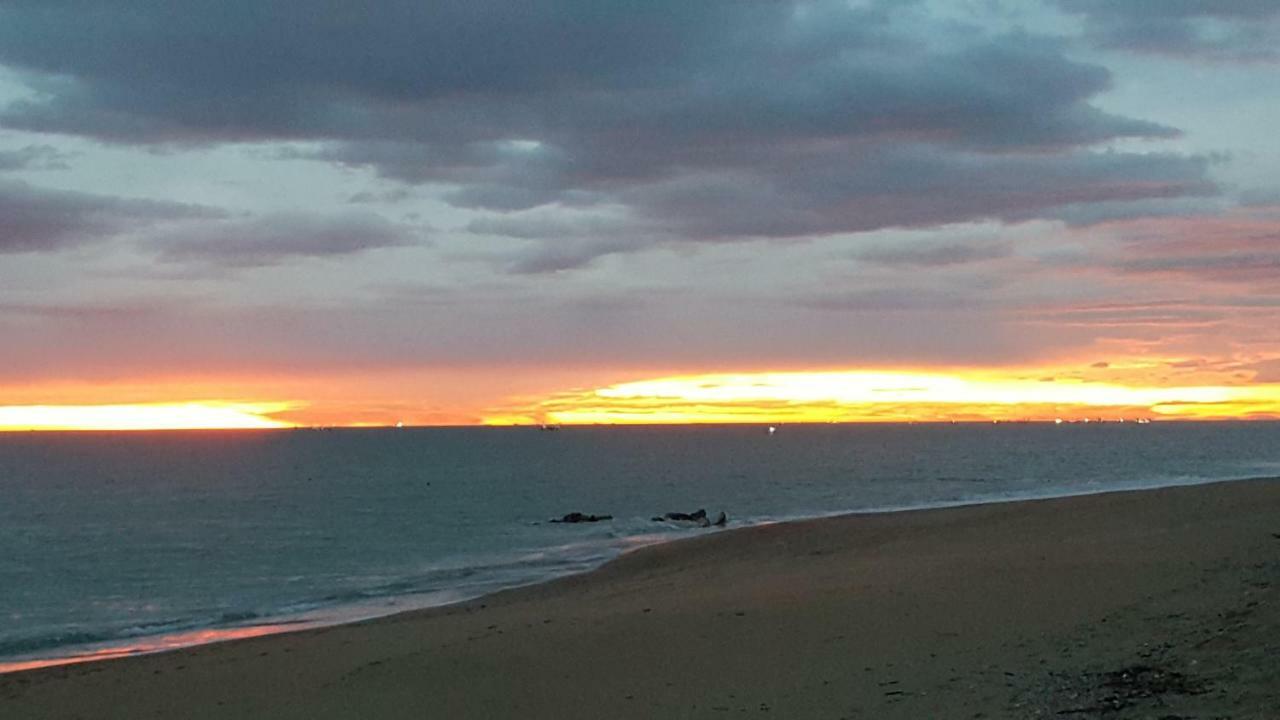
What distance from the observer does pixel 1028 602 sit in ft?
63.9

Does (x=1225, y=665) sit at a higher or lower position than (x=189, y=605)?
higher

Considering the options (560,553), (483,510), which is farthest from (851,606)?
(483,510)

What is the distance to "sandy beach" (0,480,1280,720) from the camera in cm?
1314

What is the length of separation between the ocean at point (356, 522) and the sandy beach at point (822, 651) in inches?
330

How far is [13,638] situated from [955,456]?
5165 inches

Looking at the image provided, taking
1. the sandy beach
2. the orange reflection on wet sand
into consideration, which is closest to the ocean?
the orange reflection on wet sand

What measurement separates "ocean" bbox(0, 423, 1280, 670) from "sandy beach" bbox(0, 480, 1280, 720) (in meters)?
8.38

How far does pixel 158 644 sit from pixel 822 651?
1965 cm

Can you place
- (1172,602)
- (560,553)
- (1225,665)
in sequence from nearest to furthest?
1. (1225,665)
2. (1172,602)
3. (560,553)

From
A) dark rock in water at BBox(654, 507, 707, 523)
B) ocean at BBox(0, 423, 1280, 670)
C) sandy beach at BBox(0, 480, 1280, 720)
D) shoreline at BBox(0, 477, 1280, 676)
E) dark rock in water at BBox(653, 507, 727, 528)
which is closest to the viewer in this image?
sandy beach at BBox(0, 480, 1280, 720)

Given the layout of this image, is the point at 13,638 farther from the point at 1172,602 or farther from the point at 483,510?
the point at 483,510

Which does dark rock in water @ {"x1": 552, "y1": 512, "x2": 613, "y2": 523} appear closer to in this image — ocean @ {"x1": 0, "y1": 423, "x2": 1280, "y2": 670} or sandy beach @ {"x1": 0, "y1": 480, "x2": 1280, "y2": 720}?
ocean @ {"x1": 0, "y1": 423, "x2": 1280, "y2": 670}

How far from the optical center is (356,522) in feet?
226

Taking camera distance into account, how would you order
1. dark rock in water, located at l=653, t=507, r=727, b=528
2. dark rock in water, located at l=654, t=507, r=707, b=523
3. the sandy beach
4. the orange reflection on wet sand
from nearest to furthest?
1. the sandy beach
2. the orange reflection on wet sand
3. dark rock in water, located at l=653, t=507, r=727, b=528
4. dark rock in water, located at l=654, t=507, r=707, b=523
